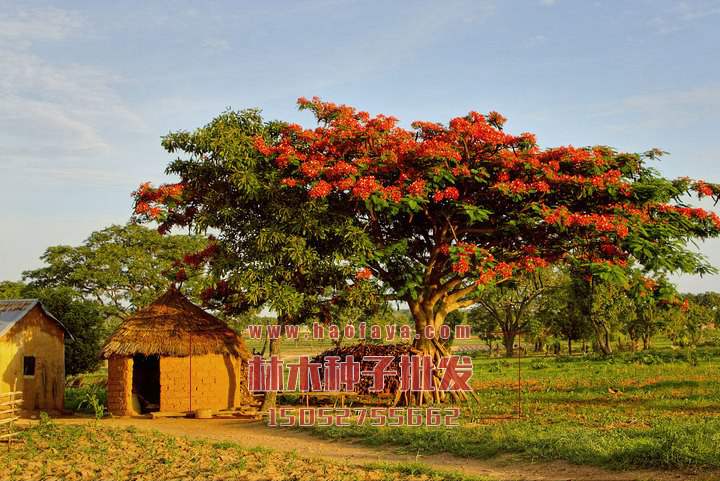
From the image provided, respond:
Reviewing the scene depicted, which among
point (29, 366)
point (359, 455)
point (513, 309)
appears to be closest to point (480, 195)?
point (359, 455)

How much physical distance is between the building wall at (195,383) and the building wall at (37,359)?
4508 millimetres

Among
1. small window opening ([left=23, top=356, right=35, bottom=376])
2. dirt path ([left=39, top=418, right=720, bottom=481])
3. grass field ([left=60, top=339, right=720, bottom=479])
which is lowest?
dirt path ([left=39, top=418, right=720, bottom=481])

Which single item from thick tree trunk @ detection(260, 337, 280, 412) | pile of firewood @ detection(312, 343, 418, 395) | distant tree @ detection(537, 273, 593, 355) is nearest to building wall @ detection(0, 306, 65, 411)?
thick tree trunk @ detection(260, 337, 280, 412)

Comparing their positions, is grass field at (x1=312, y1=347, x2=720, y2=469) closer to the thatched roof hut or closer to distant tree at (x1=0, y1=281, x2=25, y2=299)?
the thatched roof hut

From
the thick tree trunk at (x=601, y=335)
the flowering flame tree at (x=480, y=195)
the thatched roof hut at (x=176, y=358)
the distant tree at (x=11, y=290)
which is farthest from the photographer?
the thick tree trunk at (x=601, y=335)

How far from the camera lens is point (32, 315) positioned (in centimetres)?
2178

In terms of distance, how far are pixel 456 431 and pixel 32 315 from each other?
14.1 metres

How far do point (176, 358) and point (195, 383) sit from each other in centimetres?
89

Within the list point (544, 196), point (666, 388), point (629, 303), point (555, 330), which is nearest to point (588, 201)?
point (544, 196)

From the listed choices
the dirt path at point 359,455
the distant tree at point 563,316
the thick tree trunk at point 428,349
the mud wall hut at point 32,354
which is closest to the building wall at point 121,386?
the dirt path at point 359,455

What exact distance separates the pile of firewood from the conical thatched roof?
125 inches

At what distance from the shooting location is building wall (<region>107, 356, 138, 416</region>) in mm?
19766

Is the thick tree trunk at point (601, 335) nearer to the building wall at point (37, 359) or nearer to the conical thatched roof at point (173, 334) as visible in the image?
the conical thatched roof at point (173, 334)

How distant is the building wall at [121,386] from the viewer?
19.8 meters
